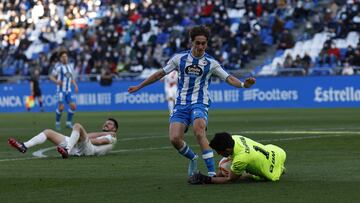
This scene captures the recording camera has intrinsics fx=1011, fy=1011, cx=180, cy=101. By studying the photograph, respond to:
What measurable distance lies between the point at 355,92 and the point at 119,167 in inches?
1100

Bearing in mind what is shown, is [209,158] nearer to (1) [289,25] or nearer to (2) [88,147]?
(2) [88,147]

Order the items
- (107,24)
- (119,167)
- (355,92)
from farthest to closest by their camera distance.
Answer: (107,24), (355,92), (119,167)

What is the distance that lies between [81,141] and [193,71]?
195 inches

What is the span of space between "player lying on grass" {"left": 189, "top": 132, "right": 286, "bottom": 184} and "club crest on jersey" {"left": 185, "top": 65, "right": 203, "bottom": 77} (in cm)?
135

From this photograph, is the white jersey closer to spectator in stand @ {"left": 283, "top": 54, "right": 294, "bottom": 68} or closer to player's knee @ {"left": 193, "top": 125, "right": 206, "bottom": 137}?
player's knee @ {"left": 193, "top": 125, "right": 206, "bottom": 137}

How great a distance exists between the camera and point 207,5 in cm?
5241

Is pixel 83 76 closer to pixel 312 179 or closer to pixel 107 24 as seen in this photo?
pixel 107 24

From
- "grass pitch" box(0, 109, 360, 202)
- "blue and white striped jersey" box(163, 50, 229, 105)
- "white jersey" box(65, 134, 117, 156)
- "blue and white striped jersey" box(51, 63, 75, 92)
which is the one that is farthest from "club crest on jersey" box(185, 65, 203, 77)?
"blue and white striped jersey" box(51, 63, 75, 92)

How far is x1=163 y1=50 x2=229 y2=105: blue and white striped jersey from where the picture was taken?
13.8 m

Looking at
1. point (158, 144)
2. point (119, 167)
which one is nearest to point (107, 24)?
point (158, 144)

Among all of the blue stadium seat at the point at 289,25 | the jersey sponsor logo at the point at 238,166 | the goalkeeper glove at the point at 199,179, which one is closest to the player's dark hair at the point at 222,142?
the jersey sponsor logo at the point at 238,166

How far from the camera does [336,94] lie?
43.1 m

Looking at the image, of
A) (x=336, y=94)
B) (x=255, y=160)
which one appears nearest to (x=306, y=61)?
(x=336, y=94)

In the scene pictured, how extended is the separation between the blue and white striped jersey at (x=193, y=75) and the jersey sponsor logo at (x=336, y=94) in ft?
96.2
